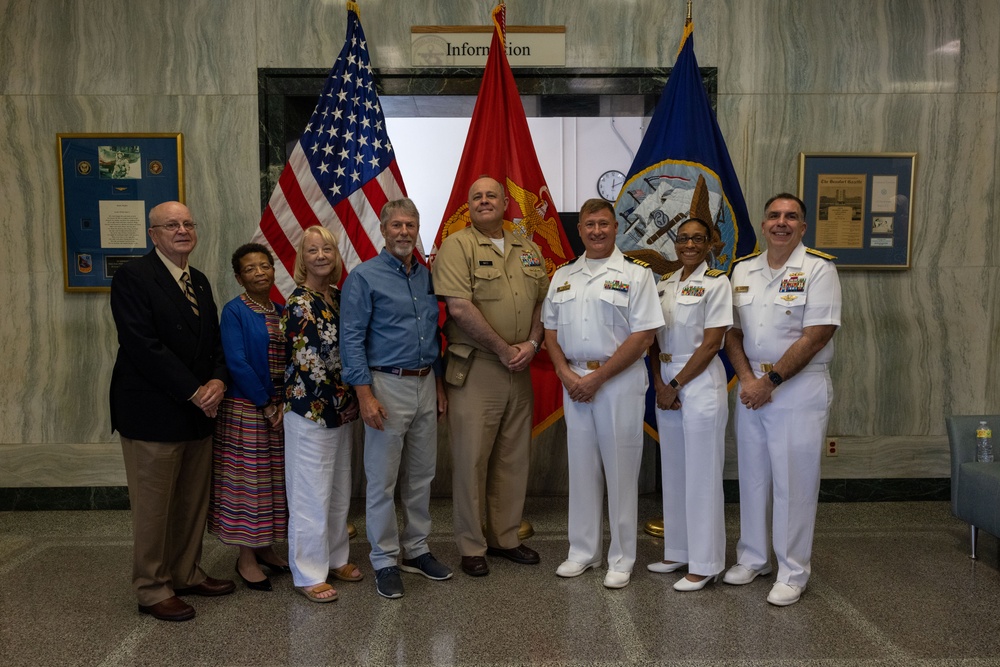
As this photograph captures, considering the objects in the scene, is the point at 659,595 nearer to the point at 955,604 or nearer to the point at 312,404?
the point at 955,604

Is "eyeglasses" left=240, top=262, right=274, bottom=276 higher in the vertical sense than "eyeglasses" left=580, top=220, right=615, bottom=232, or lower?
lower

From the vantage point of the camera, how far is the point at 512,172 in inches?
164

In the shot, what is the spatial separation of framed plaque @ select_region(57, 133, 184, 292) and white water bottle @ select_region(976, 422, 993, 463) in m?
4.56

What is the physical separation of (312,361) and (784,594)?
83.6 inches

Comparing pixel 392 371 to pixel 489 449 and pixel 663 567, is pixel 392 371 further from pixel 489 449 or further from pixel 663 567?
pixel 663 567

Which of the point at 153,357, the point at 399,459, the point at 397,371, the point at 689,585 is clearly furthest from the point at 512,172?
the point at 689,585

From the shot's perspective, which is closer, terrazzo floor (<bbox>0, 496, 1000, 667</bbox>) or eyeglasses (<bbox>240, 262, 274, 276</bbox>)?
terrazzo floor (<bbox>0, 496, 1000, 667</bbox>)

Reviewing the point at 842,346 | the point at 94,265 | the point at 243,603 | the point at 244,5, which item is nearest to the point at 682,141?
the point at 842,346

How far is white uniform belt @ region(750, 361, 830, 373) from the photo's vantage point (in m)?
3.08

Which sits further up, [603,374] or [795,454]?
[603,374]

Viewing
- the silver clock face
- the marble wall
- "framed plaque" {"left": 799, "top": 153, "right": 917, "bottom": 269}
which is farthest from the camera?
the silver clock face

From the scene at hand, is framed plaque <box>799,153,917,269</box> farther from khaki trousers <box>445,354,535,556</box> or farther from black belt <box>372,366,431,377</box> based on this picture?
black belt <box>372,366,431,377</box>

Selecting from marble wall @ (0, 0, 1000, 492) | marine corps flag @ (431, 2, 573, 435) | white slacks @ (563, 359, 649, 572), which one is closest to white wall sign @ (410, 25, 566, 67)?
marble wall @ (0, 0, 1000, 492)

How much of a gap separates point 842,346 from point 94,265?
4.63 metres
